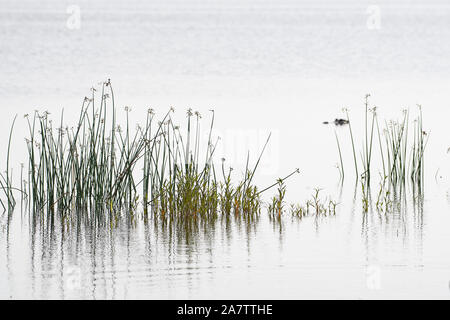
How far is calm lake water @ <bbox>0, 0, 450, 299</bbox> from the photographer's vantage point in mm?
4664

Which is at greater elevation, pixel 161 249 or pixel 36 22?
pixel 36 22

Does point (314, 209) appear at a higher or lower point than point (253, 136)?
lower

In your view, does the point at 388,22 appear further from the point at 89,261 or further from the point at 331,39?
the point at 89,261

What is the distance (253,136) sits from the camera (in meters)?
10.1

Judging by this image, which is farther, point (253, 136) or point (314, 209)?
point (253, 136)

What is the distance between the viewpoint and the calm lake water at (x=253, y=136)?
4.66m

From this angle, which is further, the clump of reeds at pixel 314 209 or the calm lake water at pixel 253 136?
the clump of reeds at pixel 314 209

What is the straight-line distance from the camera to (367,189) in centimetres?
697

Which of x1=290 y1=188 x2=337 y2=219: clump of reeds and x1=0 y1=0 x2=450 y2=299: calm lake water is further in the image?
x1=290 y1=188 x2=337 y2=219: clump of reeds

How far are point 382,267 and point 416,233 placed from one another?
3.05ft
